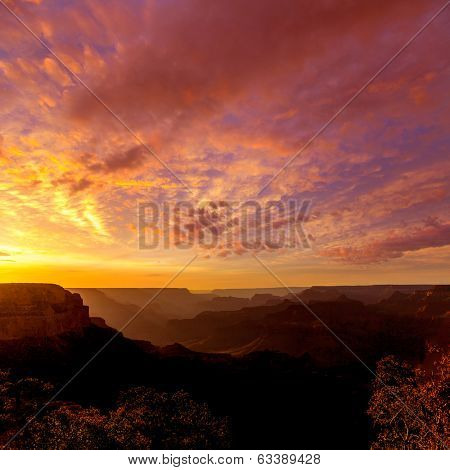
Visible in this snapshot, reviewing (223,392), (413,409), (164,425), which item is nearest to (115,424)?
(164,425)

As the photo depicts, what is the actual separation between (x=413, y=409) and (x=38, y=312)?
90932 millimetres

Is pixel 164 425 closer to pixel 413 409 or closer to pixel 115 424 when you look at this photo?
pixel 115 424

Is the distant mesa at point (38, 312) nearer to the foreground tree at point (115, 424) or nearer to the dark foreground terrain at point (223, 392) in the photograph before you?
the dark foreground terrain at point (223, 392)

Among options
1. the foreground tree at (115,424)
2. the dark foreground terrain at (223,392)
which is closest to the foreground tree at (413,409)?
the dark foreground terrain at (223,392)

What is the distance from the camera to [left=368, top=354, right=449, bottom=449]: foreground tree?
21.0 metres

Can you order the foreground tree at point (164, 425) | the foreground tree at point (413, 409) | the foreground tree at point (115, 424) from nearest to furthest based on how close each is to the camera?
the foreground tree at point (413, 409)
the foreground tree at point (115, 424)
the foreground tree at point (164, 425)

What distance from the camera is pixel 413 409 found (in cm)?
2248

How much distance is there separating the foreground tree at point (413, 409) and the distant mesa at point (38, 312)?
8071 cm

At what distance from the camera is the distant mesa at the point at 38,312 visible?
78000 millimetres

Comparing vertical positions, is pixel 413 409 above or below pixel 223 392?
above

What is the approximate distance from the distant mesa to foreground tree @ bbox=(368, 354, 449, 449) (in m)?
80.7

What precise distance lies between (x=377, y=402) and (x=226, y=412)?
22.4m
